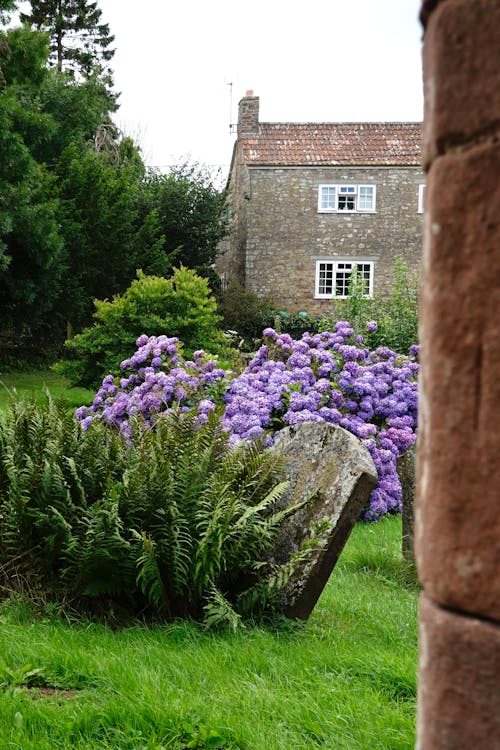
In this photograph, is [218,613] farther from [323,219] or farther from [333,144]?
[333,144]

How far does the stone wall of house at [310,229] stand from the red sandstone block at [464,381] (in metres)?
27.1

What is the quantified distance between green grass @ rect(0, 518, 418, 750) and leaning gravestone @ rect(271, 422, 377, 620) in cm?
19

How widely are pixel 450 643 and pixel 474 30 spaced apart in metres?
0.56

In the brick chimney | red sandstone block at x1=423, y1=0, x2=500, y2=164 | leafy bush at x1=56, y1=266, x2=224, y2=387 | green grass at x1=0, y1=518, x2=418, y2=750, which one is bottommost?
green grass at x1=0, y1=518, x2=418, y2=750

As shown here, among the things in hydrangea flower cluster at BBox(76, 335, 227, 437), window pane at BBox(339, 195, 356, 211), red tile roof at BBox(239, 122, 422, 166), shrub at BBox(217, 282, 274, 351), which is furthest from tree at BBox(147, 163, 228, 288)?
hydrangea flower cluster at BBox(76, 335, 227, 437)

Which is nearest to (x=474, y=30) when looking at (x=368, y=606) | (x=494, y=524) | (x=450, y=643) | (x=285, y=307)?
(x=494, y=524)

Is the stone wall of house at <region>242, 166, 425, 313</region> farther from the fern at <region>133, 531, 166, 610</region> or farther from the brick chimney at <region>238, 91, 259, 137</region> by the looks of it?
the fern at <region>133, 531, 166, 610</region>

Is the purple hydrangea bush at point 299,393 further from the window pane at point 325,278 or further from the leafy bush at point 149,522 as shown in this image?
the window pane at point 325,278

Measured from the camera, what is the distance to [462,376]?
68 centimetres

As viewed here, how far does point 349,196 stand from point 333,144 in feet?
7.30

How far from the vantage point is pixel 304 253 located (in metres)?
27.9

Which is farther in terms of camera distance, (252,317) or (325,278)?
(325,278)

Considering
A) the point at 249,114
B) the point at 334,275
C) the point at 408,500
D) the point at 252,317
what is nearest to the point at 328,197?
the point at 334,275

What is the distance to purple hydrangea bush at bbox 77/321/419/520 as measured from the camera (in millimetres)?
7148
